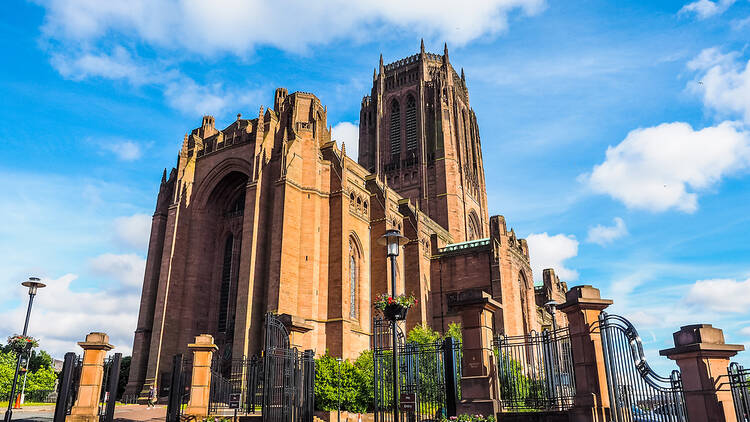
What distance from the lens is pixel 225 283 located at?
35219mm

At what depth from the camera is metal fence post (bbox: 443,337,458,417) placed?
12.1 metres

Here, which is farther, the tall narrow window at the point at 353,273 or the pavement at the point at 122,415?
the tall narrow window at the point at 353,273

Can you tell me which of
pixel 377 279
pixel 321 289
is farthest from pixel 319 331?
pixel 377 279

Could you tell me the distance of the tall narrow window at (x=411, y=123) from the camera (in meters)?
62.5

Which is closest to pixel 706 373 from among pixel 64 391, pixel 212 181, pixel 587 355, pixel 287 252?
pixel 587 355

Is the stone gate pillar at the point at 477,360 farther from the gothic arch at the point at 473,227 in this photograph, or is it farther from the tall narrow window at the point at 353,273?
the gothic arch at the point at 473,227

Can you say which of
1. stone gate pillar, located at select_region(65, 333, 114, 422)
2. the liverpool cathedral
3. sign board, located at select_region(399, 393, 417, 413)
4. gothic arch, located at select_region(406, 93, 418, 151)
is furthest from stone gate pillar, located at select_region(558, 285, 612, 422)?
gothic arch, located at select_region(406, 93, 418, 151)

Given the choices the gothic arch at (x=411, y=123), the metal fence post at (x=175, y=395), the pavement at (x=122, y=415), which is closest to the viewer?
the metal fence post at (x=175, y=395)

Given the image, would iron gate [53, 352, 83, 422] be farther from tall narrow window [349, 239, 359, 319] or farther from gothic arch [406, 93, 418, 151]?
gothic arch [406, 93, 418, 151]

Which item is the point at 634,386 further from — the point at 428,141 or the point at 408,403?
the point at 428,141

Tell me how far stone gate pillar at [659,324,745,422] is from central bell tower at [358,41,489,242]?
46.3 meters

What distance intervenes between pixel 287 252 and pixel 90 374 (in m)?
14.4

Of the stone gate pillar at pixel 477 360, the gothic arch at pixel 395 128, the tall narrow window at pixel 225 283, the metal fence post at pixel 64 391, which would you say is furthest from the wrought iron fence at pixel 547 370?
the gothic arch at pixel 395 128

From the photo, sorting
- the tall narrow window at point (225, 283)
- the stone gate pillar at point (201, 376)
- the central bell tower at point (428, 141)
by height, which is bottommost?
the stone gate pillar at point (201, 376)
